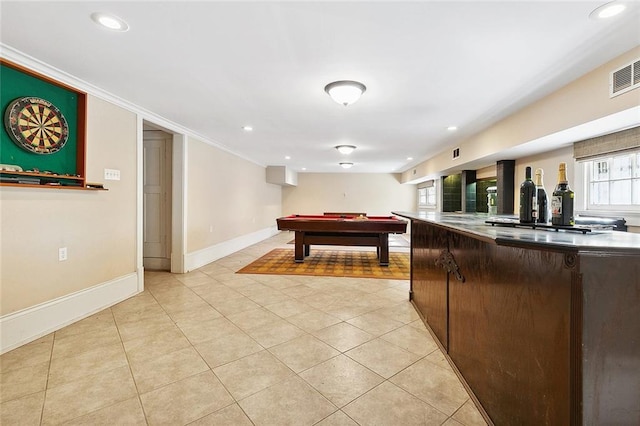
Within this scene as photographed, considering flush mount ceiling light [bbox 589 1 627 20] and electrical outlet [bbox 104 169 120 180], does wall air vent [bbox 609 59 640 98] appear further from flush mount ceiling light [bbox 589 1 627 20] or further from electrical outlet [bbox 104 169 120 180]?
electrical outlet [bbox 104 169 120 180]

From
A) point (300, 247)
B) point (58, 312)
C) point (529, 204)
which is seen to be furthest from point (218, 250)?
point (529, 204)

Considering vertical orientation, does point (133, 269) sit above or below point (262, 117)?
below

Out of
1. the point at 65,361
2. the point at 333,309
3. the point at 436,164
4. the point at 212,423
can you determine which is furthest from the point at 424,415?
the point at 436,164

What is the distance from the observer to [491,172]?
578 centimetres

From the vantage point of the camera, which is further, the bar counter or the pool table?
the pool table

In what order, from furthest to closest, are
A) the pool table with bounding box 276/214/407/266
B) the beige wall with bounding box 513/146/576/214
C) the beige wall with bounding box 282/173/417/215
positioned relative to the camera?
the beige wall with bounding box 282/173/417/215
the pool table with bounding box 276/214/407/266
the beige wall with bounding box 513/146/576/214

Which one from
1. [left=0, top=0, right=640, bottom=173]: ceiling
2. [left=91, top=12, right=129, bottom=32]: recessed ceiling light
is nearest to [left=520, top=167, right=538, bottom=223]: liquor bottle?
[left=0, top=0, right=640, bottom=173]: ceiling

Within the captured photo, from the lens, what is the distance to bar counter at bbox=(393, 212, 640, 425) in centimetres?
89

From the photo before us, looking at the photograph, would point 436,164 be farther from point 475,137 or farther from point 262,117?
point 262,117

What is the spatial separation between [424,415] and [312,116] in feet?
11.1

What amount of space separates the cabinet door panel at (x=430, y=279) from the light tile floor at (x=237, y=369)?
16 centimetres

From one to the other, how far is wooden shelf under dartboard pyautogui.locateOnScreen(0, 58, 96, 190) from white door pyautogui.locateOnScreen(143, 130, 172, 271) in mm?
1836

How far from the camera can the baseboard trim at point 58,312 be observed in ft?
7.02

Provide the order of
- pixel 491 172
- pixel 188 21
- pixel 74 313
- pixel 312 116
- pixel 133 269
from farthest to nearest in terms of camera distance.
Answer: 1. pixel 491 172
2. pixel 312 116
3. pixel 133 269
4. pixel 74 313
5. pixel 188 21
